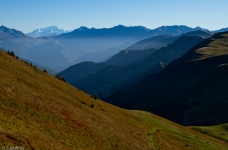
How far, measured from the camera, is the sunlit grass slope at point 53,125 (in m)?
27.8

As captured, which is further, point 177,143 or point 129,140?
point 177,143

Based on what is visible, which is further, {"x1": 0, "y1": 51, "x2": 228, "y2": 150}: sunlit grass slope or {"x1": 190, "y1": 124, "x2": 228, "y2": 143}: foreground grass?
{"x1": 190, "y1": 124, "x2": 228, "y2": 143}: foreground grass

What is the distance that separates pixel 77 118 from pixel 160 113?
16631cm

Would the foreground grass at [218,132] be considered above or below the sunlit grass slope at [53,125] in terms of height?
below

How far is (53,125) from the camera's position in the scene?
3366cm

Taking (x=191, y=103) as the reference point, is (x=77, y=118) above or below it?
above

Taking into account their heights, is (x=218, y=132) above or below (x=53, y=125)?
below

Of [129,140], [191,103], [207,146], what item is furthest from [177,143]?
[191,103]

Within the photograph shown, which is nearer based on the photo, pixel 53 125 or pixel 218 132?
pixel 53 125

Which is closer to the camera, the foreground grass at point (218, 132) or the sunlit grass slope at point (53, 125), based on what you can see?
the sunlit grass slope at point (53, 125)

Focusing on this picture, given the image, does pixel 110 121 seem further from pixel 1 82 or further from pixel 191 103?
pixel 191 103

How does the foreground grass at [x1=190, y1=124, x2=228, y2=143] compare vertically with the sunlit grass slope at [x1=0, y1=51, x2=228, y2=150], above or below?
below

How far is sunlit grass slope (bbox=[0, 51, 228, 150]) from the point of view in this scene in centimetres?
2783

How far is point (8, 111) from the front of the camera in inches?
1236
